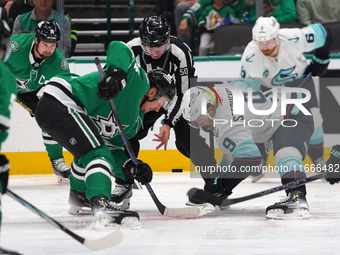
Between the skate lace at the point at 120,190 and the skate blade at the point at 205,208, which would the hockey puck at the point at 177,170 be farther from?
the skate blade at the point at 205,208

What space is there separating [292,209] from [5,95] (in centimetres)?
173

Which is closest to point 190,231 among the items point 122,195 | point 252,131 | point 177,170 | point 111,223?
point 111,223

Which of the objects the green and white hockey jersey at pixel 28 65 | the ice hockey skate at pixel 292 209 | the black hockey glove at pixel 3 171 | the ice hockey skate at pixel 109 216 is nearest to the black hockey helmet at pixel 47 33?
the green and white hockey jersey at pixel 28 65

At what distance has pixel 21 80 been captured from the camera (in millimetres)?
4199

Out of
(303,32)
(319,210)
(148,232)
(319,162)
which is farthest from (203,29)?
(148,232)

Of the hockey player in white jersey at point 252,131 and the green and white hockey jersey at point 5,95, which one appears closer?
the green and white hockey jersey at point 5,95

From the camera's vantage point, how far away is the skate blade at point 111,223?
8.00 ft

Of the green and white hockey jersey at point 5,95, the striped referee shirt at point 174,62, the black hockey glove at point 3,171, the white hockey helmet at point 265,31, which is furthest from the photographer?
the white hockey helmet at point 265,31

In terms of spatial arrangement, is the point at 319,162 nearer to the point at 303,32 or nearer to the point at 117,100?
the point at 303,32

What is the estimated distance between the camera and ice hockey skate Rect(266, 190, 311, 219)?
112 inches

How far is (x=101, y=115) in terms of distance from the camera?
2.73m

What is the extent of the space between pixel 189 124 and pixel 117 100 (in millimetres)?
724

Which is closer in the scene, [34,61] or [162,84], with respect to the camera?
[162,84]

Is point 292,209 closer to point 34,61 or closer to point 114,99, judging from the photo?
point 114,99
